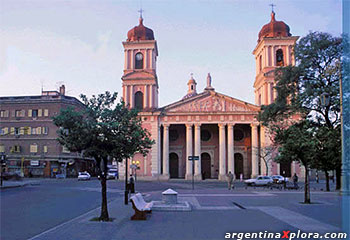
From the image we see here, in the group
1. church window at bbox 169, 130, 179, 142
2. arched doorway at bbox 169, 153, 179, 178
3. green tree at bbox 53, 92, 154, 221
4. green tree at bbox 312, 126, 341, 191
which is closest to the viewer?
green tree at bbox 53, 92, 154, 221

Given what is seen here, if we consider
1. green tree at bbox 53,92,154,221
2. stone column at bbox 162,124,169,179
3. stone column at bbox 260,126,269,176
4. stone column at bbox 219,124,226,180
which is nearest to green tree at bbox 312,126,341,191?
green tree at bbox 53,92,154,221

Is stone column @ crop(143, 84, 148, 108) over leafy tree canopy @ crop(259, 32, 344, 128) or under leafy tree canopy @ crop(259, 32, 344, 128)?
over

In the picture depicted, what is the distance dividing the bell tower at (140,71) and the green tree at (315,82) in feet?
95.2

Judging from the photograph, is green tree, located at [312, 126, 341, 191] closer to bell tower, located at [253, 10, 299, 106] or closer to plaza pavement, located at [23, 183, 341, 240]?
plaza pavement, located at [23, 183, 341, 240]

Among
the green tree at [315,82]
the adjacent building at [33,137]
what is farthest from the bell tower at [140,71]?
the green tree at [315,82]

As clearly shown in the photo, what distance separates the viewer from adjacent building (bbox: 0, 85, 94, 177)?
56188 millimetres

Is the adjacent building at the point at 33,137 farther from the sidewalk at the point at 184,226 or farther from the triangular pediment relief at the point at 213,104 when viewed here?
the sidewalk at the point at 184,226

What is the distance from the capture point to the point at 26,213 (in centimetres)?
1412

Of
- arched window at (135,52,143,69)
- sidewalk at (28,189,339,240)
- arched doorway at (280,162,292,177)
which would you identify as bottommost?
arched doorway at (280,162,292,177)

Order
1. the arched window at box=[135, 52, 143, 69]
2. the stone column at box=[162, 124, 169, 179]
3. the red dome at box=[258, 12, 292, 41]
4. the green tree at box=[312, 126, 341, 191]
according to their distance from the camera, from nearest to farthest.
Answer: the green tree at box=[312, 126, 341, 191] → the stone column at box=[162, 124, 169, 179] → the red dome at box=[258, 12, 292, 41] → the arched window at box=[135, 52, 143, 69]

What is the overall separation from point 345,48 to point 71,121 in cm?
1196

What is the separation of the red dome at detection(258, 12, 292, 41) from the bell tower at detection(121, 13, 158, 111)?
1676 centimetres

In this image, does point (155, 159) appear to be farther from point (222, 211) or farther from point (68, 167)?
point (222, 211)

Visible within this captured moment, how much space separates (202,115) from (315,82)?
29462 millimetres
